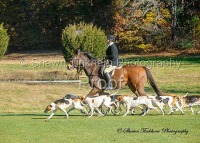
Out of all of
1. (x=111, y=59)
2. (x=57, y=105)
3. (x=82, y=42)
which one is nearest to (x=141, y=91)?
(x=111, y=59)

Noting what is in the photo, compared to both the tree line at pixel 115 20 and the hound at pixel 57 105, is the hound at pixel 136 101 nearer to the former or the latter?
the hound at pixel 57 105

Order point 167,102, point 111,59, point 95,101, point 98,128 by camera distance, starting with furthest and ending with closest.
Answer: point 111,59
point 167,102
point 95,101
point 98,128

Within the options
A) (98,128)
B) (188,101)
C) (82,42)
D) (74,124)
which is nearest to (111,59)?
(188,101)

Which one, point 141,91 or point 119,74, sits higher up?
point 119,74

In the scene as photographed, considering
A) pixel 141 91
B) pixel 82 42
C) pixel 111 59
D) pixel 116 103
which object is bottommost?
pixel 116 103

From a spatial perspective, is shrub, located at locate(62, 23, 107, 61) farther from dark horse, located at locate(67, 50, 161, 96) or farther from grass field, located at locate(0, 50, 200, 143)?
dark horse, located at locate(67, 50, 161, 96)

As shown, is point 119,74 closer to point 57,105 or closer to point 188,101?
point 188,101

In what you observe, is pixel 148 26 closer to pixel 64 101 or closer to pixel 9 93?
pixel 9 93

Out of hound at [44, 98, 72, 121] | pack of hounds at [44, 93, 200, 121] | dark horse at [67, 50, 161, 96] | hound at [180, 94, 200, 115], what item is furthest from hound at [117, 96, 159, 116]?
hound at [44, 98, 72, 121]

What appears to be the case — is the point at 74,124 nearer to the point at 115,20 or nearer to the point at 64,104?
the point at 64,104

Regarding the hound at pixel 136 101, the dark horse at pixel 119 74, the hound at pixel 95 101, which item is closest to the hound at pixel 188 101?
the hound at pixel 136 101

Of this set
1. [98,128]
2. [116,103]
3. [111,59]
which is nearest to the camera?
[98,128]

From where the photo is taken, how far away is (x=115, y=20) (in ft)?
172

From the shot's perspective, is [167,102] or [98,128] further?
[167,102]
